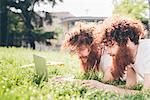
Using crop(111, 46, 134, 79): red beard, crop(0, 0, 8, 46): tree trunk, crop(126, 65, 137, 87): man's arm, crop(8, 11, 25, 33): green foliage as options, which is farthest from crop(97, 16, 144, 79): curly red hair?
crop(8, 11, 25, 33): green foliage

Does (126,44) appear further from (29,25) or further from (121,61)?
(29,25)

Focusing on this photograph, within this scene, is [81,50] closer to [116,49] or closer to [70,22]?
[116,49]

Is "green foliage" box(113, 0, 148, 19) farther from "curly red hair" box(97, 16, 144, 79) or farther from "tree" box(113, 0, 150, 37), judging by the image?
"curly red hair" box(97, 16, 144, 79)

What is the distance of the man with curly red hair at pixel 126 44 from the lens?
4227 mm

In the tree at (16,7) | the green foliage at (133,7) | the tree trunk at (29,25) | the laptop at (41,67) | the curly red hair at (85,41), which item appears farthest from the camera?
the green foliage at (133,7)

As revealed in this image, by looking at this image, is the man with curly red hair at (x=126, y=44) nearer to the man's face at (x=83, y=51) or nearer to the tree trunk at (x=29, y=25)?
the man's face at (x=83, y=51)

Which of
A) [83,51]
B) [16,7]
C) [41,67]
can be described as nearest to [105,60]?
[83,51]

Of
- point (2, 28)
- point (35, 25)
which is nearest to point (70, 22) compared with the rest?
point (35, 25)

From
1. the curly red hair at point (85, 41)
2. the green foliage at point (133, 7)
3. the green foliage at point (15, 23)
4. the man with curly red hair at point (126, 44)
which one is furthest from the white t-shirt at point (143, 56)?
the green foliage at point (133, 7)

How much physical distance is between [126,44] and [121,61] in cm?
19

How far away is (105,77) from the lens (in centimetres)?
480

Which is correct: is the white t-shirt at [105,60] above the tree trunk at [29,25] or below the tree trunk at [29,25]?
above

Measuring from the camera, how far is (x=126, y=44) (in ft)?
14.0

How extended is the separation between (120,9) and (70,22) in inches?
539
